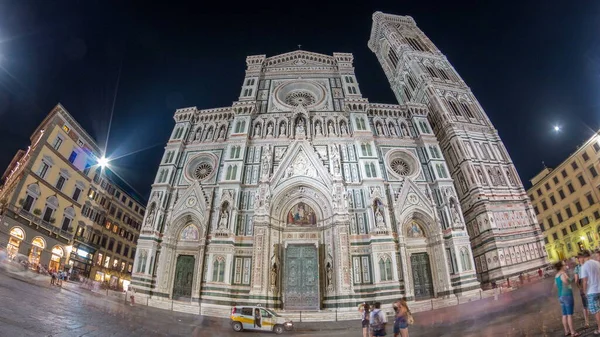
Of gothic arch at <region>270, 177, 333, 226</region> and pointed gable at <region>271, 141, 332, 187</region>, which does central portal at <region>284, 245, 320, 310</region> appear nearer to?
gothic arch at <region>270, 177, 333, 226</region>

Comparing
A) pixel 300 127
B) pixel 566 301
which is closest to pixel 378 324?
pixel 566 301

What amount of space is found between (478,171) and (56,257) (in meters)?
41.6

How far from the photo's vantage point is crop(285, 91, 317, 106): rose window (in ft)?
96.5

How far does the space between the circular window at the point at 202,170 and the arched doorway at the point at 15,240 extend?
633 inches

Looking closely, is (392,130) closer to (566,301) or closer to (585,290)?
(585,290)

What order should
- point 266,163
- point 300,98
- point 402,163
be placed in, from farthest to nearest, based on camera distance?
1. point 300,98
2. point 402,163
3. point 266,163

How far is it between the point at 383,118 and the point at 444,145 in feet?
23.2

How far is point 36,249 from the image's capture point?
86.1 ft

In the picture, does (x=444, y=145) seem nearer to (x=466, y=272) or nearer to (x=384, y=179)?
(x=384, y=179)

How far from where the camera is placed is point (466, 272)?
19.1 m

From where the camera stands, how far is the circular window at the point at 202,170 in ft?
78.3

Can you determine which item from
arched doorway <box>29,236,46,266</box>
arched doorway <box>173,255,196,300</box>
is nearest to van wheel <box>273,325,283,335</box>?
arched doorway <box>173,255,196,300</box>

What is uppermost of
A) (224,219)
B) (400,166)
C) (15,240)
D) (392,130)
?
(392,130)

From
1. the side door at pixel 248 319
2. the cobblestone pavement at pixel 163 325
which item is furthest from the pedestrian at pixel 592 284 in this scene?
the side door at pixel 248 319
